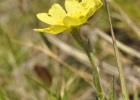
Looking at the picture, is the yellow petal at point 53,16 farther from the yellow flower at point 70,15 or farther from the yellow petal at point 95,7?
the yellow petal at point 95,7

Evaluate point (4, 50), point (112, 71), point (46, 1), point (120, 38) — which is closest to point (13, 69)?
point (4, 50)

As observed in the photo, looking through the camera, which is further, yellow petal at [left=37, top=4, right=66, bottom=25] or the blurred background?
the blurred background

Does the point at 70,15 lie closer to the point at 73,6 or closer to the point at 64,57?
the point at 73,6

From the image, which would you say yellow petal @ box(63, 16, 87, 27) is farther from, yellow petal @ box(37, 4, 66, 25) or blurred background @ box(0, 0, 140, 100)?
blurred background @ box(0, 0, 140, 100)

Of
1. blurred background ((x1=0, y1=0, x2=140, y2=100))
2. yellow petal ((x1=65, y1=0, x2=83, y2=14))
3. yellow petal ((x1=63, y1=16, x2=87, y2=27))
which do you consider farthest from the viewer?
blurred background ((x1=0, y1=0, x2=140, y2=100))

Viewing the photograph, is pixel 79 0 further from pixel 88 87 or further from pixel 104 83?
pixel 88 87

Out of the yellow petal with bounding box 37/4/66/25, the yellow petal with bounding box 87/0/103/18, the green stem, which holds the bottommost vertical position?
the green stem

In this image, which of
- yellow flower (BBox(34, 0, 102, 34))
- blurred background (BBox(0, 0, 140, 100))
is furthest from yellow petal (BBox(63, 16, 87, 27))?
blurred background (BBox(0, 0, 140, 100))
